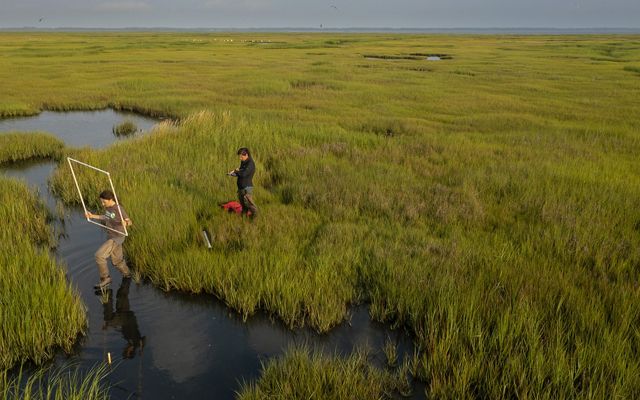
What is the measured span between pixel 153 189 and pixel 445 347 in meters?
8.22

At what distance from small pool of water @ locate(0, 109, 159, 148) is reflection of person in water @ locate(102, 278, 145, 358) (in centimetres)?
1340

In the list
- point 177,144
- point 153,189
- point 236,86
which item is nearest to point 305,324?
point 153,189

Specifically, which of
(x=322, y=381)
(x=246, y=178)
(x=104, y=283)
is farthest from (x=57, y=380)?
(x=246, y=178)

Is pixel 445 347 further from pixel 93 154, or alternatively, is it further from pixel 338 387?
pixel 93 154

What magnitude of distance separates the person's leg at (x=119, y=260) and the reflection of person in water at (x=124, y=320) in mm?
321

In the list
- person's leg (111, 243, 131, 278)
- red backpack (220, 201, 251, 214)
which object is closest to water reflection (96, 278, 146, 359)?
person's leg (111, 243, 131, 278)

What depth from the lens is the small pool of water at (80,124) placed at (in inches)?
789

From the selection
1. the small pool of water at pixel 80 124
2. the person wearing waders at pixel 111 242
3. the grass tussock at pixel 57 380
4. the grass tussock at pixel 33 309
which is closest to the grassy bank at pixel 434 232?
the person wearing waders at pixel 111 242

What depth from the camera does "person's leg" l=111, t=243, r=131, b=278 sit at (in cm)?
768

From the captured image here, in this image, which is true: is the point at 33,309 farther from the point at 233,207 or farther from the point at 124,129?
the point at 124,129

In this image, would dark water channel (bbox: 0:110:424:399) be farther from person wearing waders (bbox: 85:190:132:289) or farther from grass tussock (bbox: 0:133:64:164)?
grass tussock (bbox: 0:133:64:164)

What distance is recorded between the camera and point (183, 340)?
21.3ft

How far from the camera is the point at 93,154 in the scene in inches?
559

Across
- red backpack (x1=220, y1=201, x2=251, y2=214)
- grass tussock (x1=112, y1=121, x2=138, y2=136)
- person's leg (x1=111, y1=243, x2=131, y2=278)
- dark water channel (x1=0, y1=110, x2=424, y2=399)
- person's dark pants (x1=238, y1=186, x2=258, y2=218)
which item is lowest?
dark water channel (x1=0, y1=110, x2=424, y2=399)
